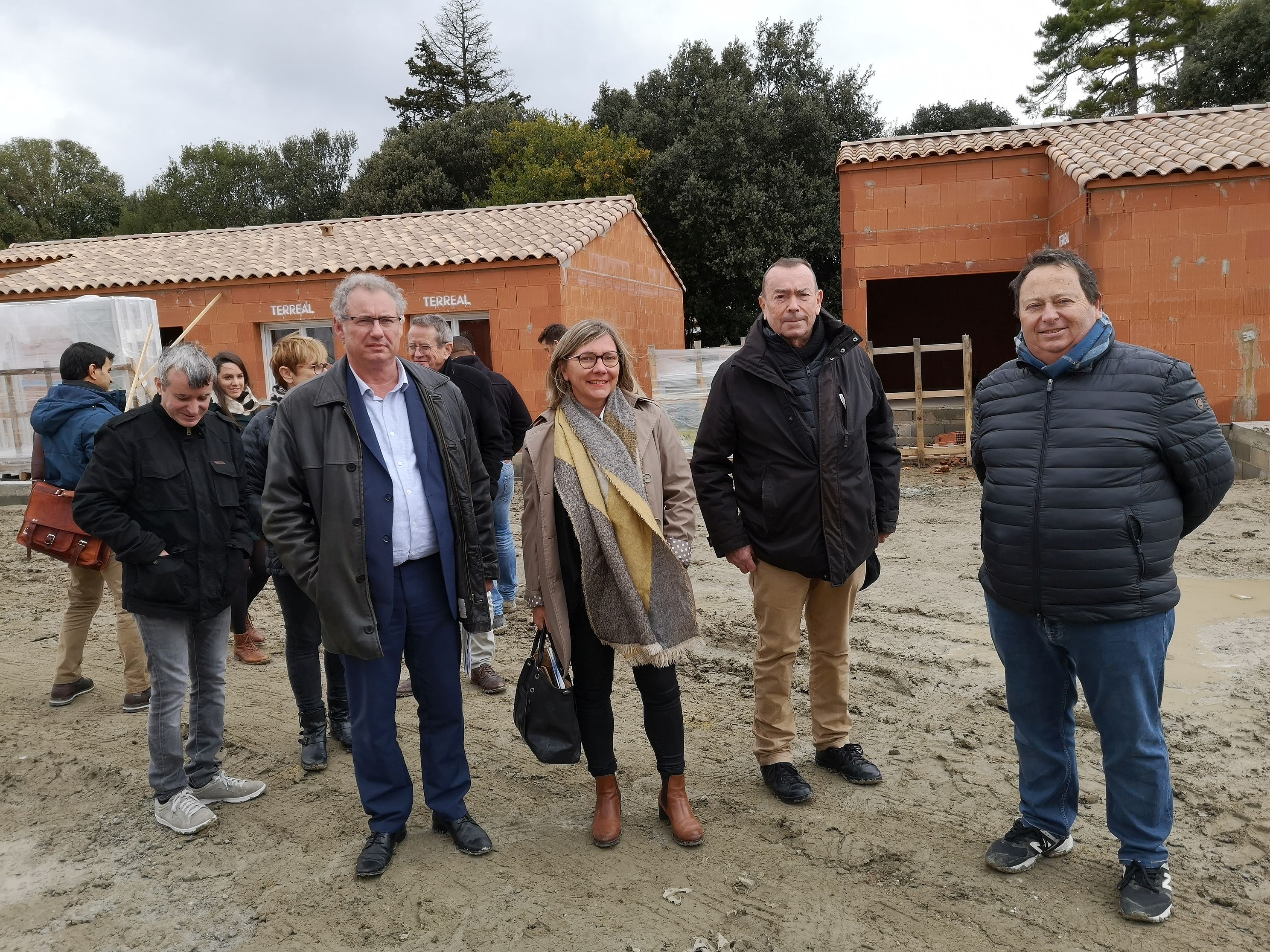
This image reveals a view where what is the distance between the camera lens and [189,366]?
3.46 m

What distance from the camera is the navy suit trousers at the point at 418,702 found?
315cm

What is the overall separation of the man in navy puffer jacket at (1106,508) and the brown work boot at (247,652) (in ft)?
14.5

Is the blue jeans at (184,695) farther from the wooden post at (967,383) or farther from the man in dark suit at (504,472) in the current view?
the wooden post at (967,383)

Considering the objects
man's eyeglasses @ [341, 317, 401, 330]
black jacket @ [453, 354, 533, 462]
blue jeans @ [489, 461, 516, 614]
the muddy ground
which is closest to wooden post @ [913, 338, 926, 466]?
the muddy ground

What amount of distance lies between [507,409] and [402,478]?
269cm

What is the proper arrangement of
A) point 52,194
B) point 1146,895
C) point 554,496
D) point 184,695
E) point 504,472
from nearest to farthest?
point 1146,895 → point 554,496 → point 184,695 → point 504,472 → point 52,194

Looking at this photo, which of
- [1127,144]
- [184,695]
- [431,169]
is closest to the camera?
[184,695]

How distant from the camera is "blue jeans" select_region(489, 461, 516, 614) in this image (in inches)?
225

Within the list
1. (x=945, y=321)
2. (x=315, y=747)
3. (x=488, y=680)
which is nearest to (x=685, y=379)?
(x=945, y=321)

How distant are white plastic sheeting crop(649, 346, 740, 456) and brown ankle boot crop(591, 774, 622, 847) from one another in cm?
1030

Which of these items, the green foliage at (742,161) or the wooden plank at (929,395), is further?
the green foliage at (742,161)

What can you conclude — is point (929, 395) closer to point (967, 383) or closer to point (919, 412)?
point (919, 412)

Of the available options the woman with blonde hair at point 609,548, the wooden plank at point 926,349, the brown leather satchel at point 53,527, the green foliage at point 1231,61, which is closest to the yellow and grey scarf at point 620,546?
the woman with blonde hair at point 609,548

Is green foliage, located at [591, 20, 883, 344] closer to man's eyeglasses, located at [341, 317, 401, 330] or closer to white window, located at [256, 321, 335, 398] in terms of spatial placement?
white window, located at [256, 321, 335, 398]
